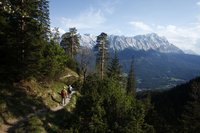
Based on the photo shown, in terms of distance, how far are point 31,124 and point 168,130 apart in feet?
110

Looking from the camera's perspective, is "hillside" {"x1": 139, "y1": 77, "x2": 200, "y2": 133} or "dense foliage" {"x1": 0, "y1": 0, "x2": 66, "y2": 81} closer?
"dense foliage" {"x1": 0, "y1": 0, "x2": 66, "y2": 81}

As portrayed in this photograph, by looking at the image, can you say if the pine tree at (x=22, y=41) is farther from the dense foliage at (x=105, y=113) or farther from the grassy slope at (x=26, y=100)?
the dense foliage at (x=105, y=113)

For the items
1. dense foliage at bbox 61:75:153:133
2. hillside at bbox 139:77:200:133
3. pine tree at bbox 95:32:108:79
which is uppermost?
pine tree at bbox 95:32:108:79

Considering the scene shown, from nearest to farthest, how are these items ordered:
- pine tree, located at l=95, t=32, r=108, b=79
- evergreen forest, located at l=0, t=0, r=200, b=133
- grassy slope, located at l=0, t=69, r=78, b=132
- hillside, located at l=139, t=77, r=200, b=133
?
evergreen forest, located at l=0, t=0, r=200, b=133
grassy slope, located at l=0, t=69, r=78, b=132
hillside, located at l=139, t=77, r=200, b=133
pine tree, located at l=95, t=32, r=108, b=79

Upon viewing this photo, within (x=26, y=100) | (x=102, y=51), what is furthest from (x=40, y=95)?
(x=102, y=51)

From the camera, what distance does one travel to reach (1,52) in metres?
33.2

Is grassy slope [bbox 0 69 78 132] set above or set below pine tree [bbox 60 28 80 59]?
below

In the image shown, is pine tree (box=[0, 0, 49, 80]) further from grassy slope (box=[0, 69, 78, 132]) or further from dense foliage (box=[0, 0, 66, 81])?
grassy slope (box=[0, 69, 78, 132])

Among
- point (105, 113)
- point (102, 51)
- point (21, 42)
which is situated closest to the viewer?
point (105, 113)

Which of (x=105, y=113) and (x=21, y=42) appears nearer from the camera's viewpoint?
(x=105, y=113)

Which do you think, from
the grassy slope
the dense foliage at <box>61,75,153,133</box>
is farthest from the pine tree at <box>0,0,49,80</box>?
the dense foliage at <box>61,75,153,133</box>

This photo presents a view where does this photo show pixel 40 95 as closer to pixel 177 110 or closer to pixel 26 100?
pixel 26 100

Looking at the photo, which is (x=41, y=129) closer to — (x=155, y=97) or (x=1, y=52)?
(x=1, y=52)

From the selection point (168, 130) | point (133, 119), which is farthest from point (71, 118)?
point (168, 130)
